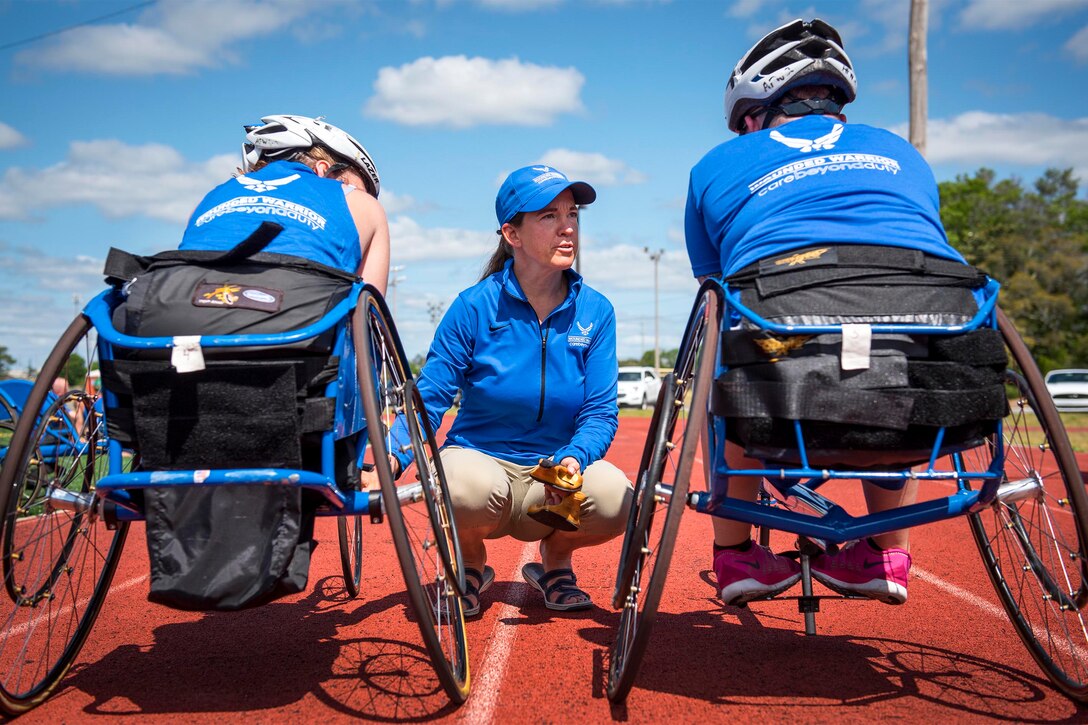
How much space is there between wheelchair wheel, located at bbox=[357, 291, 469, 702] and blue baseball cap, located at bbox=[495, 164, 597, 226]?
1.38 m

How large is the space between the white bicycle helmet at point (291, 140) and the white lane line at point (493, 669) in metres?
2.32

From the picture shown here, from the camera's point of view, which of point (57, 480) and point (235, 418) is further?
point (57, 480)

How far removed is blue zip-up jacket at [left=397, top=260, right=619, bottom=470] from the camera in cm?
439

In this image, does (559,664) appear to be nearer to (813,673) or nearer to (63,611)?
(813,673)

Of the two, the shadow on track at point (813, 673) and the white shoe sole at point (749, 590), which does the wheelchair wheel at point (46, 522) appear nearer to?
the shadow on track at point (813, 673)

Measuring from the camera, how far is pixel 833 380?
2.68 metres

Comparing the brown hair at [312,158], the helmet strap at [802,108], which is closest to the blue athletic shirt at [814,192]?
the helmet strap at [802,108]

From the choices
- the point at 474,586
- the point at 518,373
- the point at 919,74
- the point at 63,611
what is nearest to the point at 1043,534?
the point at 518,373

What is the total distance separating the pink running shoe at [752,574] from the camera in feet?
11.1

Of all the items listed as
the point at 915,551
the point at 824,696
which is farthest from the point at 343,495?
the point at 915,551

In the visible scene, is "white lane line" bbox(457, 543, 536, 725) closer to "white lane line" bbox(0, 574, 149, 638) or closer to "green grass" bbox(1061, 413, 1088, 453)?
"white lane line" bbox(0, 574, 149, 638)

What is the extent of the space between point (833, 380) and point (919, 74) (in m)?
13.5

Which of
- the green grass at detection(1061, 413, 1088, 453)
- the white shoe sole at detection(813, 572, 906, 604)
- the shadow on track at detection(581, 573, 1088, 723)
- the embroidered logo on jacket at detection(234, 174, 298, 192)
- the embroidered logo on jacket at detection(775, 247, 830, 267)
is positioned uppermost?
the embroidered logo on jacket at detection(234, 174, 298, 192)

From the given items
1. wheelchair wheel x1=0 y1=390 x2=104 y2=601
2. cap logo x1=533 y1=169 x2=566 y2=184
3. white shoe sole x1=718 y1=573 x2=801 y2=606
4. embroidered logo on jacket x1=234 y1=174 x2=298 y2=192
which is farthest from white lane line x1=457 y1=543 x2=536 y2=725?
cap logo x1=533 y1=169 x2=566 y2=184
